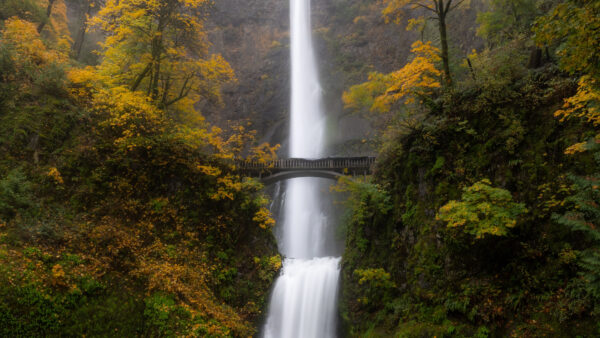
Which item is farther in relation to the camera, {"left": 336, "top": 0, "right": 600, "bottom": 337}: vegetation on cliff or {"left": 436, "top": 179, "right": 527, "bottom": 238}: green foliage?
{"left": 436, "top": 179, "right": 527, "bottom": 238}: green foliage

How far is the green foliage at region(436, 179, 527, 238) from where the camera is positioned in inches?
266

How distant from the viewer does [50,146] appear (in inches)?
446

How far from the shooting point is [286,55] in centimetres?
3822

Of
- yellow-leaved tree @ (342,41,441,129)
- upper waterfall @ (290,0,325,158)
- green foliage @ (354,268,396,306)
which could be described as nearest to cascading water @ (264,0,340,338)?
upper waterfall @ (290,0,325,158)

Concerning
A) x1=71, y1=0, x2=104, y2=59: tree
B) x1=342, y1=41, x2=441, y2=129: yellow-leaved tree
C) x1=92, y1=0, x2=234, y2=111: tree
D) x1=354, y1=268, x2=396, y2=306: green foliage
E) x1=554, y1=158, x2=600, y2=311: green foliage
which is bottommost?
x1=354, y1=268, x2=396, y2=306: green foliage

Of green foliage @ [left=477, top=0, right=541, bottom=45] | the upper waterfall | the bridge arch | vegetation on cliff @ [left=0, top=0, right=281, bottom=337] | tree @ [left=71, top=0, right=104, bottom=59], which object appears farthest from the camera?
the upper waterfall

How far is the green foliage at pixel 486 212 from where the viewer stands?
675cm

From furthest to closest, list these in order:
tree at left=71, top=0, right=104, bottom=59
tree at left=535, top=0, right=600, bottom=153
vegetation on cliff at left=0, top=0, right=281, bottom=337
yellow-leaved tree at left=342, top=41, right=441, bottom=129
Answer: tree at left=71, top=0, right=104, bottom=59
yellow-leaved tree at left=342, top=41, right=441, bottom=129
vegetation on cliff at left=0, top=0, right=281, bottom=337
tree at left=535, top=0, right=600, bottom=153

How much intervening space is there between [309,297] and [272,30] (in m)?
34.8

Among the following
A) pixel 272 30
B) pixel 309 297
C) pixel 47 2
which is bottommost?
pixel 309 297

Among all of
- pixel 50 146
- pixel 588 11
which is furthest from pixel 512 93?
pixel 50 146

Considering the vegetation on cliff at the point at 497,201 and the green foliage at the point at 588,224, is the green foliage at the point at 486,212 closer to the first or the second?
the vegetation on cliff at the point at 497,201

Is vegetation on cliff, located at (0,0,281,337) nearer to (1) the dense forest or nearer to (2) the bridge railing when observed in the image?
→ (1) the dense forest

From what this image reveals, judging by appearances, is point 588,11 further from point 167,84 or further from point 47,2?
point 47,2
